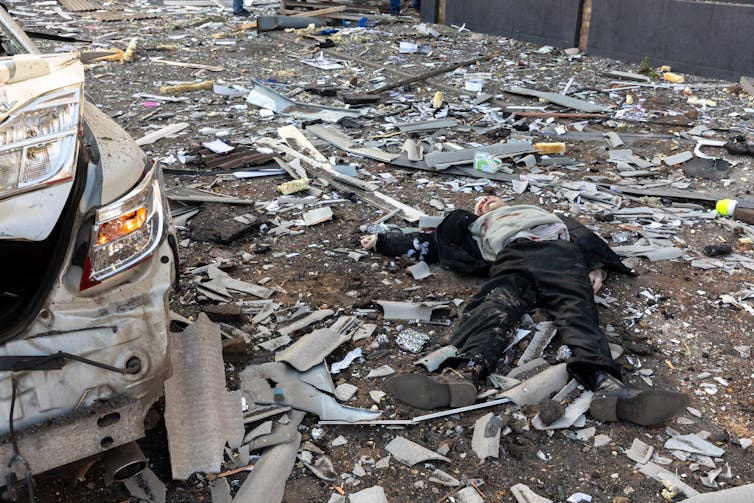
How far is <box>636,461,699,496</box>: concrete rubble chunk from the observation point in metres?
3.50

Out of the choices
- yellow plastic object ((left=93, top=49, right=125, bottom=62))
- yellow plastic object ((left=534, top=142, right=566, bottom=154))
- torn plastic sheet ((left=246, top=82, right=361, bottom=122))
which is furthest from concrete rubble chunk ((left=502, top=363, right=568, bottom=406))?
yellow plastic object ((left=93, top=49, right=125, bottom=62))

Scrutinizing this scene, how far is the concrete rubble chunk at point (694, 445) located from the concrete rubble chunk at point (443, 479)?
1.18 m

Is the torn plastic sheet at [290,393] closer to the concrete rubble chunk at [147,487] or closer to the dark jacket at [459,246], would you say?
the concrete rubble chunk at [147,487]

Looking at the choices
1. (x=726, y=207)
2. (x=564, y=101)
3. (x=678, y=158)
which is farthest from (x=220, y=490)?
(x=564, y=101)

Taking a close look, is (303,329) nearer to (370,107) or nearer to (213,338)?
(213,338)

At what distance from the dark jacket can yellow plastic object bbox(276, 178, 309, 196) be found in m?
1.74

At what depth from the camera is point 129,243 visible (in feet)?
9.43

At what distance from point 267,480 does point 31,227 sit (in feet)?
5.60

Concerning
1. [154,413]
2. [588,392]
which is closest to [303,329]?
[154,413]

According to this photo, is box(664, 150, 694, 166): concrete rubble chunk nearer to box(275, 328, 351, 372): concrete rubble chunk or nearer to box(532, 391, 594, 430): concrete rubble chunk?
box(532, 391, 594, 430): concrete rubble chunk

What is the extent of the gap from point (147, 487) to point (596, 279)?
3.37m

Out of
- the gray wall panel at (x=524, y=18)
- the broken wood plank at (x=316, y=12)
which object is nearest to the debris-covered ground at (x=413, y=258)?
the gray wall panel at (x=524, y=18)

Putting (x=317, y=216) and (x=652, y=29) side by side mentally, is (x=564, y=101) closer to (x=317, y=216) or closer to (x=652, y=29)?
(x=652, y=29)

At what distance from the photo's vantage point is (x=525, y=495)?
3.45 m
